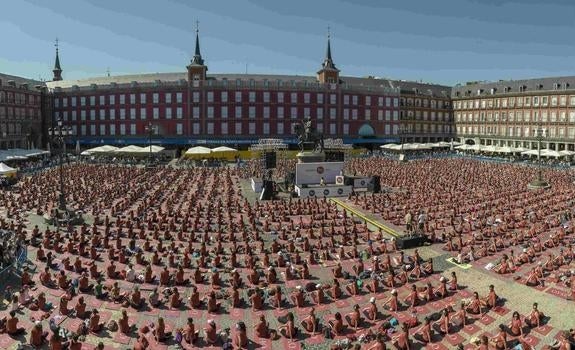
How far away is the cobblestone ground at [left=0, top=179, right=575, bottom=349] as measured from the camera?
49.2 ft

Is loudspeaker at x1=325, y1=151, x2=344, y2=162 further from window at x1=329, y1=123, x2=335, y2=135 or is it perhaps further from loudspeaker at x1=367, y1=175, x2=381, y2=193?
window at x1=329, y1=123, x2=335, y2=135

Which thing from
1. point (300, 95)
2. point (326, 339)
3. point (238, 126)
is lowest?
point (326, 339)

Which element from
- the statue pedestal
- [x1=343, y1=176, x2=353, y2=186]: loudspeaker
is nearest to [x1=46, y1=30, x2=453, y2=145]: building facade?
the statue pedestal

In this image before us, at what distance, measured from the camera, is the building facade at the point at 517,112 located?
8675cm

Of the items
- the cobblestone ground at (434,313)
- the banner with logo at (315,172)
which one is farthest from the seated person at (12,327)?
the banner with logo at (315,172)

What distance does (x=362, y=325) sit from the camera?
53.3 feet

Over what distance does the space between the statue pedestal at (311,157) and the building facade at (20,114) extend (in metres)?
54.9

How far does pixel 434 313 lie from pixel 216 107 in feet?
243

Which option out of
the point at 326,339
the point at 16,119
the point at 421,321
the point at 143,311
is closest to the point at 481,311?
the point at 421,321

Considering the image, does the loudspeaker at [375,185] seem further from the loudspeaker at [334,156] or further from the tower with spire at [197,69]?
the tower with spire at [197,69]

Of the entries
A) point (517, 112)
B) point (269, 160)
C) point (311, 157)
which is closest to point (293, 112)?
point (269, 160)

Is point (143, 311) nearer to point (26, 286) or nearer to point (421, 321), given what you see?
point (26, 286)

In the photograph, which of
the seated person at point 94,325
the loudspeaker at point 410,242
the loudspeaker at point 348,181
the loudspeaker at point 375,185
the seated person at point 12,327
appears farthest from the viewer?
the loudspeaker at point 348,181

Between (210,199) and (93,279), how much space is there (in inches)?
730
